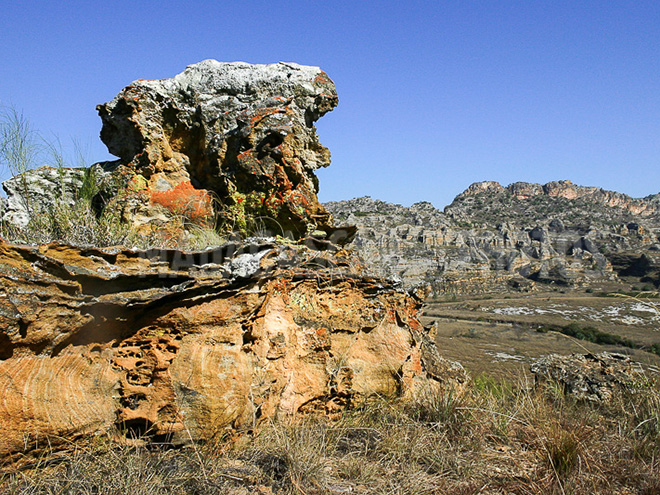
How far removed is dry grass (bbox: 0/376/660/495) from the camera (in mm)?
2164

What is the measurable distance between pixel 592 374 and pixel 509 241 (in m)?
69.4

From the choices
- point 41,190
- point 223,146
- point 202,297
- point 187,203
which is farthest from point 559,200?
point 202,297

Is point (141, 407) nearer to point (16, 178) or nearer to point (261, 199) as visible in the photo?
point (261, 199)

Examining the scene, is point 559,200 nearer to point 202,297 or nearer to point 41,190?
point 41,190

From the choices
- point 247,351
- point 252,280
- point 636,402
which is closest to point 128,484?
point 247,351

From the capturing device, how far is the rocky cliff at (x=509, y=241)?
5634 centimetres

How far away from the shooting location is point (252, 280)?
9.47ft

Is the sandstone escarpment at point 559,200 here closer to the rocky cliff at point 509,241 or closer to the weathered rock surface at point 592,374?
the rocky cliff at point 509,241

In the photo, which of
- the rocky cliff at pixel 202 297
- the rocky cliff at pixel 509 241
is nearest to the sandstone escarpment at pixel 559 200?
the rocky cliff at pixel 509 241

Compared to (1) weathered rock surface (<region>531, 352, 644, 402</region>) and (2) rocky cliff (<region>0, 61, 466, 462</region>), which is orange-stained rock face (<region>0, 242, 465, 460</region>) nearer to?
(2) rocky cliff (<region>0, 61, 466, 462</region>)

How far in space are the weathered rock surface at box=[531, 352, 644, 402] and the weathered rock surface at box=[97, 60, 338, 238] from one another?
3.63 meters

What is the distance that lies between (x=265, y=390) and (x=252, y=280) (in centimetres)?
81

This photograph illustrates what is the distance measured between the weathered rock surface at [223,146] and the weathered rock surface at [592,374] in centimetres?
363

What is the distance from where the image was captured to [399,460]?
2617mm
